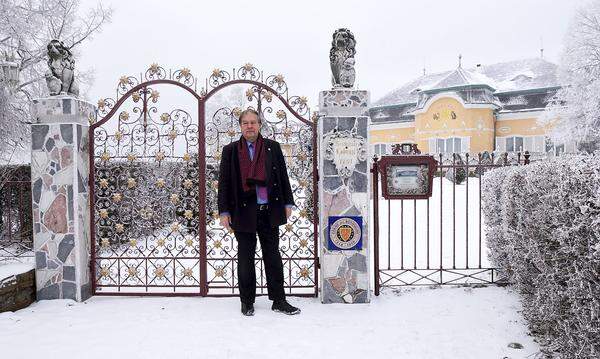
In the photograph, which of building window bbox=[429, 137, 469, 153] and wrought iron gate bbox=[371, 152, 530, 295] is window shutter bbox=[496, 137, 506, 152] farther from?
wrought iron gate bbox=[371, 152, 530, 295]

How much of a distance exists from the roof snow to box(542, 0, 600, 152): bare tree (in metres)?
7.30

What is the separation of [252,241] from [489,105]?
25997 millimetres

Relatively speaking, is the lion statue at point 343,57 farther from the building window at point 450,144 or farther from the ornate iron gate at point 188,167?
the building window at point 450,144

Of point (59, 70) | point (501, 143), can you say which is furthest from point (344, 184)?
point (501, 143)

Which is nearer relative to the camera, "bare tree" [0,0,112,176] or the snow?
the snow

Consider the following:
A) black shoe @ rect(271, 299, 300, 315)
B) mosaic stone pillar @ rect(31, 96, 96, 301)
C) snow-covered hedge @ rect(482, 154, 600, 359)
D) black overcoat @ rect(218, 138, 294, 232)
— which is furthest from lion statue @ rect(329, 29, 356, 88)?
mosaic stone pillar @ rect(31, 96, 96, 301)

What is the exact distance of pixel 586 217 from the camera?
8.73ft

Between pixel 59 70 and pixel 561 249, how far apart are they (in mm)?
5227

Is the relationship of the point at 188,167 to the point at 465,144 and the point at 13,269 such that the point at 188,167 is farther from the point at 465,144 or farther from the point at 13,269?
the point at 465,144

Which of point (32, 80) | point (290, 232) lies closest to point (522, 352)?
point (290, 232)

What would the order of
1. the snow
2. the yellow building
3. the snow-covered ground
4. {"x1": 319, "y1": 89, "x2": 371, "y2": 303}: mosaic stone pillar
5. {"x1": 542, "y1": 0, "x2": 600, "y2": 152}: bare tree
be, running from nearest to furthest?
the snow-covered ground
the snow
{"x1": 319, "y1": 89, "x2": 371, "y2": 303}: mosaic stone pillar
{"x1": 542, "y1": 0, "x2": 600, "y2": 152}: bare tree
the yellow building

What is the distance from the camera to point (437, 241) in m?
8.80

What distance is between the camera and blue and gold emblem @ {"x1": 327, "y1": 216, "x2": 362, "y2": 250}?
15.9 feet

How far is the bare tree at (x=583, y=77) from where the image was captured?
18.1 meters
